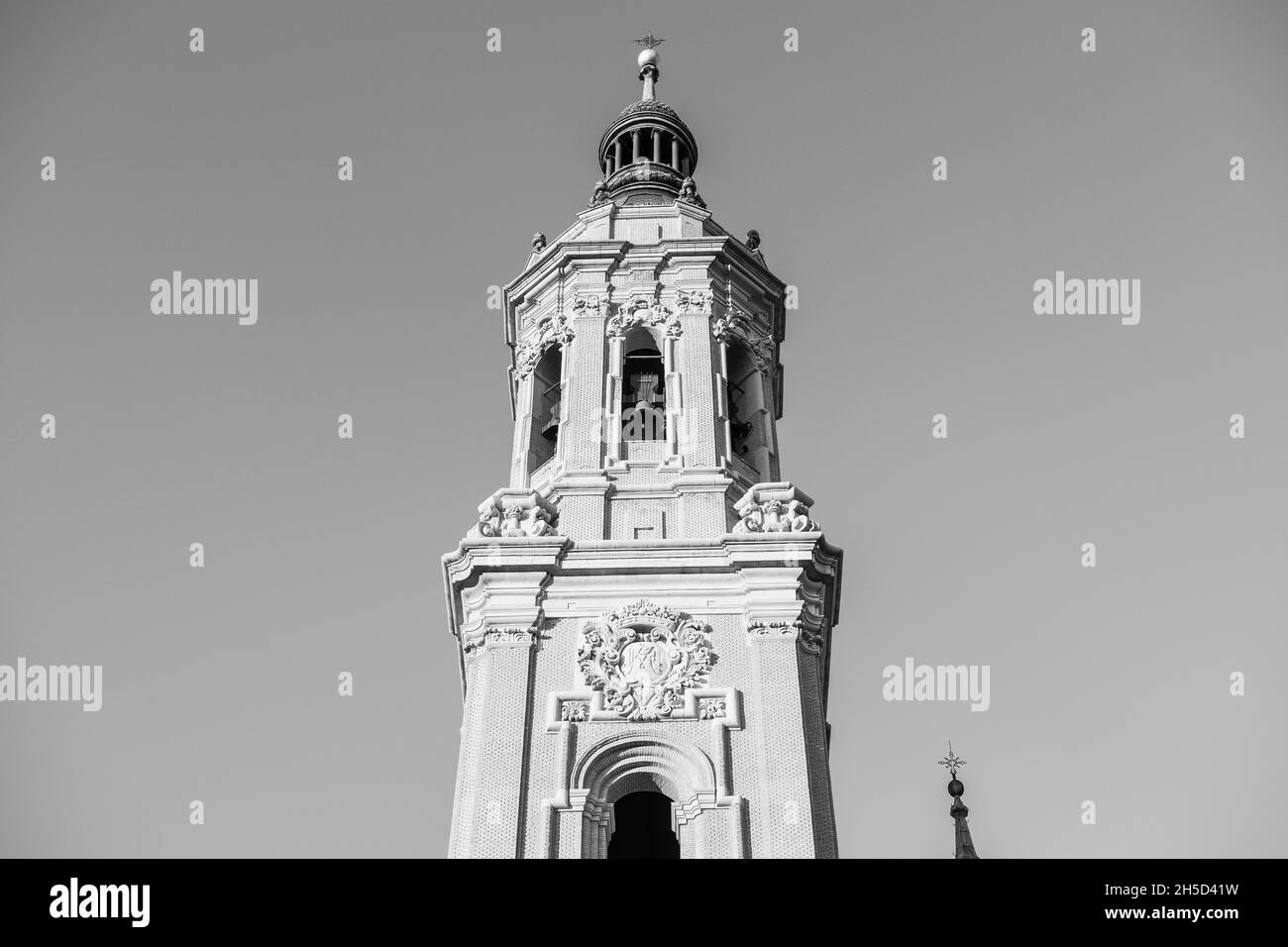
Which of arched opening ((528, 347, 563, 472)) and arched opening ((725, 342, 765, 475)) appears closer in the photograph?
arched opening ((725, 342, 765, 475))

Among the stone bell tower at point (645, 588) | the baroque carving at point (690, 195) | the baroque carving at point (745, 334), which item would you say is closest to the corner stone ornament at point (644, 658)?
the stone bell tower at point (645, 588)

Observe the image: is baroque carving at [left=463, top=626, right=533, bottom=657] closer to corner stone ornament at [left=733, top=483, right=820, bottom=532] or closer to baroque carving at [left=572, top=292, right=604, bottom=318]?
corner stone ornament at [left=733, top=483, right=820, bottom=532]

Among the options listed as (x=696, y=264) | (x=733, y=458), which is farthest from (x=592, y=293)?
(x=733, y=458)

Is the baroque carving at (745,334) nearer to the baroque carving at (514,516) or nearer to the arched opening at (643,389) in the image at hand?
the arched opening at (643,389)

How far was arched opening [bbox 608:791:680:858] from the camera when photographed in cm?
3578

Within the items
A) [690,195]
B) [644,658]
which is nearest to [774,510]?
[644,658]

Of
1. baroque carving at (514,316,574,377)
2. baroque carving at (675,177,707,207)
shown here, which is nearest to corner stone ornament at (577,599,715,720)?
baroque carving at (514,316,574,377)

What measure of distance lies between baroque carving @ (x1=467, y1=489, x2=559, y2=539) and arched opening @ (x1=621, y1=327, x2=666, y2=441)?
156 inches

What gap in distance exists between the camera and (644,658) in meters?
32.5
